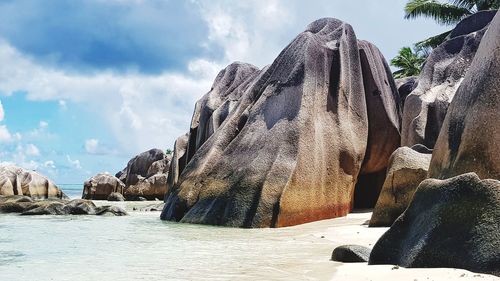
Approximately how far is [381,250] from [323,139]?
727cm

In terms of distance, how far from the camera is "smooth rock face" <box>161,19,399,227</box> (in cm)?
1132

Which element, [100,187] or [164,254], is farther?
[100,187]

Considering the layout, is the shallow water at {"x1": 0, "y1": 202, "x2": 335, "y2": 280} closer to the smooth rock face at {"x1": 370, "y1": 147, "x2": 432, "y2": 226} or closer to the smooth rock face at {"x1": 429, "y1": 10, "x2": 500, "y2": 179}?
the smooth rock face at {"x1": 370, "y1": 147, "x2": 432, "y2": 226}

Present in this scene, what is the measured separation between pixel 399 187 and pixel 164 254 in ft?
14.5

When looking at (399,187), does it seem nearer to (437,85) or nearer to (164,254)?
(164,254)

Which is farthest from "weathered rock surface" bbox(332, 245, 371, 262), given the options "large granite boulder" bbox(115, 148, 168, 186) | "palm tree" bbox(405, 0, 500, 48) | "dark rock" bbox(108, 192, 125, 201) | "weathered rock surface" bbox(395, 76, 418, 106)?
"large granite boulder" bbox(115, 148, 168, 186)

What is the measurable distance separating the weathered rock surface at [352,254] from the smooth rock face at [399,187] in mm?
3677

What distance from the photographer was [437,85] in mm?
16297

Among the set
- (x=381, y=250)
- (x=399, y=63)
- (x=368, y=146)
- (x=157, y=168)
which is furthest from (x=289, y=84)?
(x=157, y=168)

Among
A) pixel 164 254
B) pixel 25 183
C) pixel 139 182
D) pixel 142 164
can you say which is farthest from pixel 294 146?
pixel 142 164

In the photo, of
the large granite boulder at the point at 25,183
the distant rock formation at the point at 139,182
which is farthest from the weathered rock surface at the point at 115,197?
the large granite boulder at the point at 25,183

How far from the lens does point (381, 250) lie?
17.4 feet

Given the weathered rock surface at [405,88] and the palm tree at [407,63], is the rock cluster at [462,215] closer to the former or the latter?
the weathered rock surface at [405,88]

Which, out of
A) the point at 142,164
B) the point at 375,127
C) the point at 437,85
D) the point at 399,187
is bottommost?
the point at 399,187
